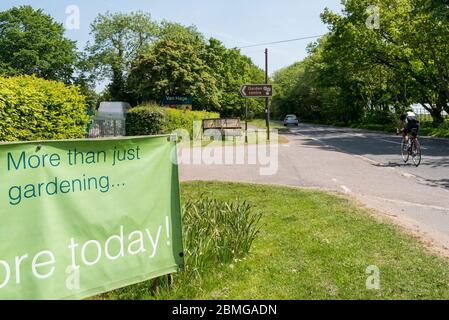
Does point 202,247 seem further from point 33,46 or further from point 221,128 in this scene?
point 33,46

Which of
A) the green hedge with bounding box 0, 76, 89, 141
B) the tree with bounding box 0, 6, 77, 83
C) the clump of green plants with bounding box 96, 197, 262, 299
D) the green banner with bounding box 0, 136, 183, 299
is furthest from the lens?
the tree with bounding box 0, 6, 77, 83

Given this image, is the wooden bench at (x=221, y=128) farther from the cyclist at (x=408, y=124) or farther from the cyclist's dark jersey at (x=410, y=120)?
the cyclist's dark jersey at (x=410, y=120)

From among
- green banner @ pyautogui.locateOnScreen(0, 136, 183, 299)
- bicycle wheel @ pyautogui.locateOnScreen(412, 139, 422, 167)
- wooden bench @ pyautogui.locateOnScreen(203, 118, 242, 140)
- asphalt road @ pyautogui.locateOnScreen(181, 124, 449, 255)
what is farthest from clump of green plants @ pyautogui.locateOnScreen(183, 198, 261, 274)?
wooden bench @ pyautogui.locateOnScreen(203, 118, 242, 140)

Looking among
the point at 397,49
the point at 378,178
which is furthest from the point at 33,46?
the point at 378,178

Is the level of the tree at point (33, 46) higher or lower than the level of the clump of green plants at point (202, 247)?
higher

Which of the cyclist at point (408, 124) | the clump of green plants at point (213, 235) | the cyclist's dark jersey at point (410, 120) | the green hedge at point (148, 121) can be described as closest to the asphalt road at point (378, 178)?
the cyclist at point (408, 124)

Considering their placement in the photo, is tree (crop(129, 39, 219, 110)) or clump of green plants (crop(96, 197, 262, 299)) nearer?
clump of green plants (crop(96, 197, 262, 299))

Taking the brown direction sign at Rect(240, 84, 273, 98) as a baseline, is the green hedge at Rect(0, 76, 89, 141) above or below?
below

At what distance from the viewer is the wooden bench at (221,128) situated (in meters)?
26.2

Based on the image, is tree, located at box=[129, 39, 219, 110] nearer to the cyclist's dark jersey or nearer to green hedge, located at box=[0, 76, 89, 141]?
the cyclist's dark jersey

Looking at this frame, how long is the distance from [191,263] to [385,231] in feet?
10.3

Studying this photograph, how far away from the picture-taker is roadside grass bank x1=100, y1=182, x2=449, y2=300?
4047mm

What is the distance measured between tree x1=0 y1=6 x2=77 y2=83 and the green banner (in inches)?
2226

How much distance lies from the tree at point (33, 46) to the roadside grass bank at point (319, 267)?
182 ft
